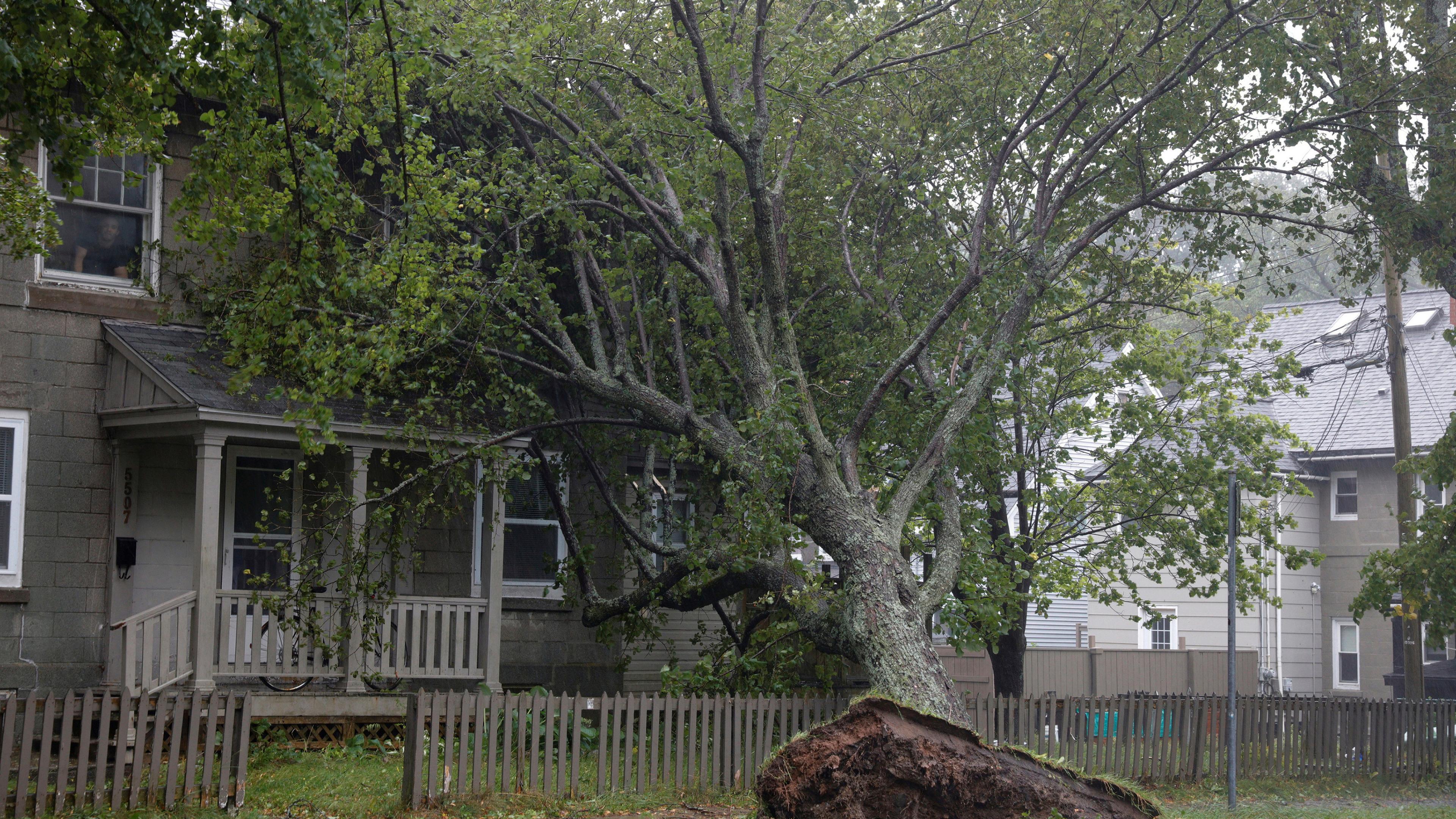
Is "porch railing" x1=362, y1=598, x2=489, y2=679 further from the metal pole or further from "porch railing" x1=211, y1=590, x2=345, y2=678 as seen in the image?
the metal pole

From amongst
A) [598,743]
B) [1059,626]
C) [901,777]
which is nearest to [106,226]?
[598,743]

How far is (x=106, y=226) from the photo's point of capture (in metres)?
13.8

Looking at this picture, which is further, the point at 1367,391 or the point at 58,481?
the point at 1367,391

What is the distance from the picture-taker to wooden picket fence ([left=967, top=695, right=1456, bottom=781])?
13453 mm

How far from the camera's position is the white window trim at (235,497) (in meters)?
14.1

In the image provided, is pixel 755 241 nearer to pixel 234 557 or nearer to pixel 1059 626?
pixel 234 557

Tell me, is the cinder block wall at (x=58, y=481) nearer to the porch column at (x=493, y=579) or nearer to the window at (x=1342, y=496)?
the porch column at (x=493, y=579)

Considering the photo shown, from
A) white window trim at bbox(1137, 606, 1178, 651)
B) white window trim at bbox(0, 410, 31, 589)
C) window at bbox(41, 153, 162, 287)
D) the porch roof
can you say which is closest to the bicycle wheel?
the porch roof

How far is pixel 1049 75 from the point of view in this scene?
12594 millimetres

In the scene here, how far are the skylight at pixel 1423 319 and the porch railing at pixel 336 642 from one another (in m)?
23.5

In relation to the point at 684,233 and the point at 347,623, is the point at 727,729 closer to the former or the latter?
the point at 347,623

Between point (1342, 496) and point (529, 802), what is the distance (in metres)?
24.1

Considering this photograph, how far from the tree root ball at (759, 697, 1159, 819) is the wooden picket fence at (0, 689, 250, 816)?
4631 millimetres

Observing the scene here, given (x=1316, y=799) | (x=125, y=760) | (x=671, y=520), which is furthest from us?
(x=671, y=520)
